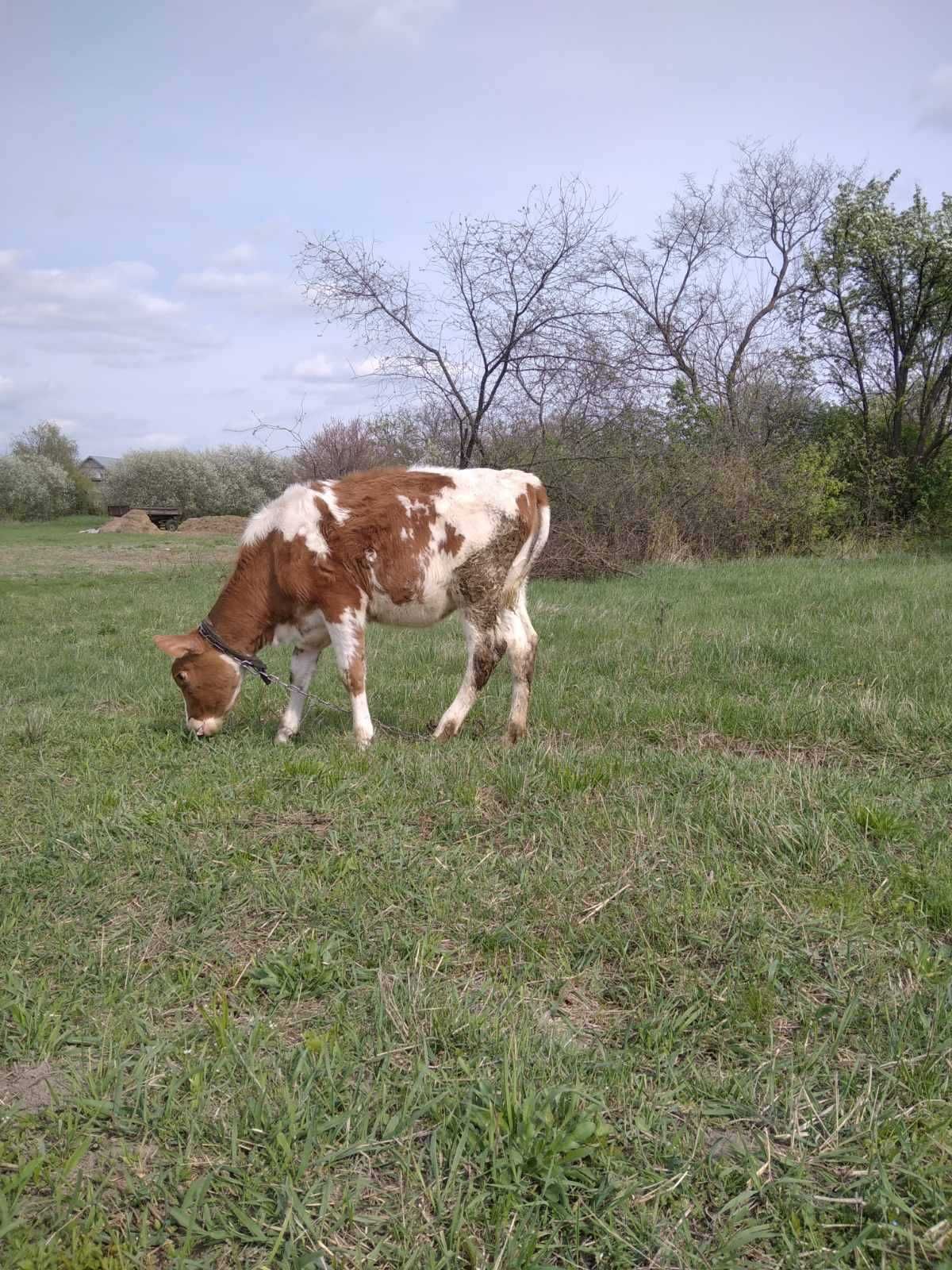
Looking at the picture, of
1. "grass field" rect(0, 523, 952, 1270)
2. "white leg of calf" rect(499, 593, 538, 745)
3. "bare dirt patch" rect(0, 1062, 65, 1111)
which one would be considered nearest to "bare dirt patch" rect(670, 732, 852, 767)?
"grass field" rect(0, 523, 952, 1270)

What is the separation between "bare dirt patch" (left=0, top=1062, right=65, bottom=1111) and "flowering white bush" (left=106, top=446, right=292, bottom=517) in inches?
2428

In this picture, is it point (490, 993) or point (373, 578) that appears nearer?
point (490, 993)

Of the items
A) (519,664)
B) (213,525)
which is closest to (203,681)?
(519,664)

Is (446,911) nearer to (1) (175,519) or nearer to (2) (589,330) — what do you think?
(2) (589,330)

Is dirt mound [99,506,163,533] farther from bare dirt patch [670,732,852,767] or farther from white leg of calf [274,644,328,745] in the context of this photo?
bare dirt patch [670,732,852,767]

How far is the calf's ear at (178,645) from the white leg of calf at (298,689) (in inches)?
28.0

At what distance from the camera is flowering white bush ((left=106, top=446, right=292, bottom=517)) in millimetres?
63906

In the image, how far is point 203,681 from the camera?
6031mm

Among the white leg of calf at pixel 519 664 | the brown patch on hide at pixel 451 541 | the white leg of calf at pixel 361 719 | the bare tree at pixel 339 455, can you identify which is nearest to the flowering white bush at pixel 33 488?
the bare tree at pixel 339 455

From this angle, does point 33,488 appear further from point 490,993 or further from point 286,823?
point 490,993

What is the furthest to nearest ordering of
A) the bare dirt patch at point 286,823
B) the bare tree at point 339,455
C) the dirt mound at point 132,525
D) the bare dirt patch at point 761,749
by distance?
1. the dirt mound at point 132,525
2. the bare tree at point 339,455
3. the bare dirt patch at point 761,749
4. the bare dirt patch at point 286,823

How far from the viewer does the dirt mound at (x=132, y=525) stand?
145 feet

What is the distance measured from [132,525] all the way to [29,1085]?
46.1 meters

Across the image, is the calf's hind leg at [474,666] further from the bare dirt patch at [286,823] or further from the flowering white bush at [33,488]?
the flowering white bush at [33,488]
